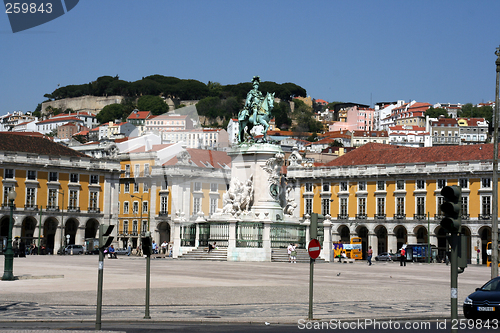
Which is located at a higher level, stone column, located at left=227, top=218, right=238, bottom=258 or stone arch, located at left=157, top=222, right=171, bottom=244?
stone column, located at left=227, top=218, right=238, bottom=258

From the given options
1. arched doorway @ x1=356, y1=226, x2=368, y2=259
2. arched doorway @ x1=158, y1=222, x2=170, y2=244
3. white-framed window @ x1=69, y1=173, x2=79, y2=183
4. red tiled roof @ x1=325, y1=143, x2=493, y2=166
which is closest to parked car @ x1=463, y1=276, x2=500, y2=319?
red tiled roof @ x1=325, y1=143, x2=493, y2=166

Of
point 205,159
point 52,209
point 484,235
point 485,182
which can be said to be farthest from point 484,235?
point 52,209

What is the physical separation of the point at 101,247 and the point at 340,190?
7172 centimetres

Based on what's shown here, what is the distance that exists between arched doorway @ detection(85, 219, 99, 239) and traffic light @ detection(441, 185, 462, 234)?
73.8 metres

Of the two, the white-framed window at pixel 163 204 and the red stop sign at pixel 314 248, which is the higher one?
the white-framed window at pixel 163 204

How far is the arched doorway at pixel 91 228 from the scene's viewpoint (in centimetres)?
8238

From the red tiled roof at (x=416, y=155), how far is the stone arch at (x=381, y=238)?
276 inches

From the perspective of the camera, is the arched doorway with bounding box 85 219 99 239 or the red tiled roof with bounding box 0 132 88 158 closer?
the red tiled roof with bounding box 0 132 88 158

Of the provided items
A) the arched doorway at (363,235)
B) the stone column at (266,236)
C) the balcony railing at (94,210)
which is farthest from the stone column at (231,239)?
the arched doorway at (363,235)

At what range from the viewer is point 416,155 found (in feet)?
263

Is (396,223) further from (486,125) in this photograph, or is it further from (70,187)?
(486,125)

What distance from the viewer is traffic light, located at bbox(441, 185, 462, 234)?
10.7 metres

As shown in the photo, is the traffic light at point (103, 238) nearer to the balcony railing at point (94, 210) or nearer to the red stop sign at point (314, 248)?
the red stop sign at point (314, 248)

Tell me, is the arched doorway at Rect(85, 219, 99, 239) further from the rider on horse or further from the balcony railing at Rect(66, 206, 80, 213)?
the rider on horse
